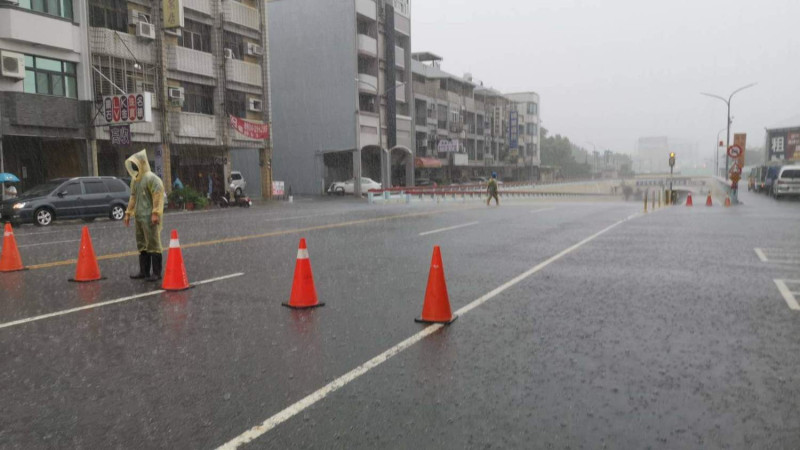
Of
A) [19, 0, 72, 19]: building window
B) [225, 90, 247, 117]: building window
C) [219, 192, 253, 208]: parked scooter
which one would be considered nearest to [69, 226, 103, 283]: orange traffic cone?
[19, 0, 72, 19]: building window

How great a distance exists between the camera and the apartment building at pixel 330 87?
1929 inches

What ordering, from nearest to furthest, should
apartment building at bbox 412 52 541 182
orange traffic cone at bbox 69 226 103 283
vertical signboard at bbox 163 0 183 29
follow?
orange traffic cone at bbox 69 226 103 283 → vertical signboard at bbox 163 0 183 29 → apartment building at bbox 412 52 541 182

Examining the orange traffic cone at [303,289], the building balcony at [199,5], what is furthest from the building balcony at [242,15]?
the orange traffic cone at [303,289]

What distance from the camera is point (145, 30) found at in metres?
30.1

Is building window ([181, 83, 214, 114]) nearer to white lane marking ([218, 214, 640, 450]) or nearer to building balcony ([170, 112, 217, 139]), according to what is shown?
building balcony ([170, 112, 217, 139])

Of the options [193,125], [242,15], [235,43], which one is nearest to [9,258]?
[193,125]

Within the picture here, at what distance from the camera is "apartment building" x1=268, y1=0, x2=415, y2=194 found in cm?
4900

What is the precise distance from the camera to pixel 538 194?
189 ft

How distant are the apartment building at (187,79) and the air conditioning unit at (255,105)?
0.06 meters

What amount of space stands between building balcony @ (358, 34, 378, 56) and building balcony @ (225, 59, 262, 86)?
38.7ft

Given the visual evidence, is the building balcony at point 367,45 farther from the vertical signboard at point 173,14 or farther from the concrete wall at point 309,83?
the vertical signboard at point 173,14

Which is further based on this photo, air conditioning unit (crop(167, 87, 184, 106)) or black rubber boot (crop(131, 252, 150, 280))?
air conditioning unit (crop(167, 87, 184, 106))

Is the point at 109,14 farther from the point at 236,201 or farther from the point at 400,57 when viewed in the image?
the point at 400,57

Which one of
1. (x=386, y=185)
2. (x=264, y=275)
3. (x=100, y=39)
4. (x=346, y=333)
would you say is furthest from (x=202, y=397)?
(x=386, y=185)
